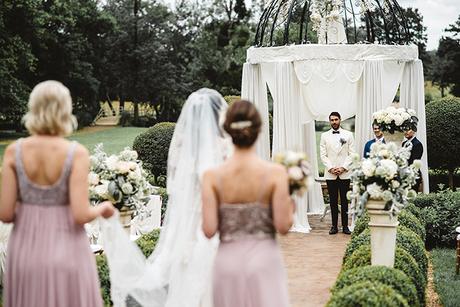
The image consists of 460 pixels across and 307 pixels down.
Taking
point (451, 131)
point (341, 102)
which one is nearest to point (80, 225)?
point (341, 102)

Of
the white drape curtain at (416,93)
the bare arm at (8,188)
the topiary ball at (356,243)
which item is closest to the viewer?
the bare arm at (8,188)

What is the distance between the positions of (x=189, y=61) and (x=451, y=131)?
2981 centimetres

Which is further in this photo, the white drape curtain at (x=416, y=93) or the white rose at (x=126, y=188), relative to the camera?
the white drape curtain at (x=416, y=93)

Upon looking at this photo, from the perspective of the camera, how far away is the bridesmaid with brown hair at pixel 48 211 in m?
3.86

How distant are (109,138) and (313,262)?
89.7 feet

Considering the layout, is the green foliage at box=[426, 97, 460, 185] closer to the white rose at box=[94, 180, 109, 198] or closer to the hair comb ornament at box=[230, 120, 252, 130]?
the white rose at box=[94, 180, 109, 198]

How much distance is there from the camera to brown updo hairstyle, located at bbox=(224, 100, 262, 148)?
145 inches

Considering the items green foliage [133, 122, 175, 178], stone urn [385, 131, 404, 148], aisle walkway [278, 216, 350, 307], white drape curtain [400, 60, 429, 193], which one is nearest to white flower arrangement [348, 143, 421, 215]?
aisle walkway [278, 216, 350, 307]

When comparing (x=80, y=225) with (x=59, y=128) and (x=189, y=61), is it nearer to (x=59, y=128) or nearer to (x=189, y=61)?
(x=59, y=128)

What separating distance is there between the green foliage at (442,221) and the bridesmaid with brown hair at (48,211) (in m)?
7.27

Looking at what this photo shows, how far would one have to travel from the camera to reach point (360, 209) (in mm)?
6168

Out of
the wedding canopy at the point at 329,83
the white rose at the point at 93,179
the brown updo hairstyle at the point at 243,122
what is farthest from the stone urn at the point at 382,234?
the wedding canopy at the point at 329,83

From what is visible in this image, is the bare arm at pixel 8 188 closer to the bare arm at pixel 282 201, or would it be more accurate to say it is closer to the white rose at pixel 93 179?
the bare arm at pixel 282 201

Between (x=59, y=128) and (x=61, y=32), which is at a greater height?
(x=61, y=32)
